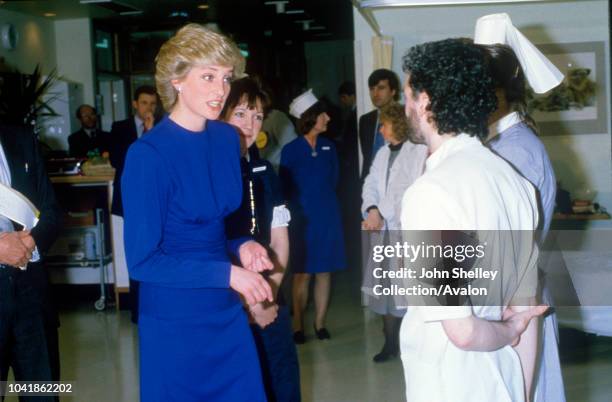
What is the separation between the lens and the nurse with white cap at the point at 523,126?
1.64m

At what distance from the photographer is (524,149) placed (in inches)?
65.4

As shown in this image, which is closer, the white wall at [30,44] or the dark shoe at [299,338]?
the dark shoe at [299,338]

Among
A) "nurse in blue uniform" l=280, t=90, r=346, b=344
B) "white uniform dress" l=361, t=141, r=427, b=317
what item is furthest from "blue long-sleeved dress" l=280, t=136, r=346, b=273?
"white uniform dress" l=361, t=141, r=427, b=317

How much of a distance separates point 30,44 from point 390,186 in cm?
617

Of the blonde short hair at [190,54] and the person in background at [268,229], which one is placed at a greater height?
the blonde short hair at [190,54]

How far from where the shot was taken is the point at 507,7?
474 cm

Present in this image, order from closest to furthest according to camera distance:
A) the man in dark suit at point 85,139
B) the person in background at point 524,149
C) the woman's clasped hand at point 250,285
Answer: the woman's clasped hand at point 250,285
the person in background at point 524,149
the man in dark suit at point 85,139

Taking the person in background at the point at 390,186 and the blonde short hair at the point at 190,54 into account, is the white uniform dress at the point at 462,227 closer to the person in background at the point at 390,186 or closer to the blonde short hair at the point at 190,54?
the blonde short hair at the point at 190,54

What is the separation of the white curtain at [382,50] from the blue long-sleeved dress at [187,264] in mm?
3139

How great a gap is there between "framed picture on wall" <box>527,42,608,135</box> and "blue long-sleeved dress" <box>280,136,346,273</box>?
1.51 metres

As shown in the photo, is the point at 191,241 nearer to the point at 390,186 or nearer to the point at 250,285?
the point at 250,285

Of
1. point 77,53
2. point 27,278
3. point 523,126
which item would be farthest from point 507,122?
point 77,53

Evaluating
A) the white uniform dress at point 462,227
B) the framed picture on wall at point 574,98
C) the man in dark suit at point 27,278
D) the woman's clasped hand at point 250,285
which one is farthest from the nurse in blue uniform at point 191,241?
the framed picture on wall at point 574,98

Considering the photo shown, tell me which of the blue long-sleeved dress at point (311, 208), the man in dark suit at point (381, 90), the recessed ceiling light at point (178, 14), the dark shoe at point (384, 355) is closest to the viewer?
the dark shoe at point (384, 355)
